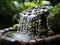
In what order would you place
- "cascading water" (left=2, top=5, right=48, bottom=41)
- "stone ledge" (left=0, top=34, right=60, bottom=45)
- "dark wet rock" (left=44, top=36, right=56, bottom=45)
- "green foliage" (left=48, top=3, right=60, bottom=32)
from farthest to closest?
"green foliage" (left=48, top=3, right=60, bottom=32), "cascading water" (left=2, top=5, right=48, bottom=41), "dark wet rock" (left=44, top=36, right=56, bottom=45), "stone ledge" (left=0, top=34, right=60, bottom=45)

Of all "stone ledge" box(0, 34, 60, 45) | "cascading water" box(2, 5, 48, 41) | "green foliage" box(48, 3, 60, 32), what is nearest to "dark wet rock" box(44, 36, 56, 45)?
"stone ledge" box(0, 34, 60, 45)

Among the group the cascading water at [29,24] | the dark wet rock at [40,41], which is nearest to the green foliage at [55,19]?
the cascading water at [29,24]

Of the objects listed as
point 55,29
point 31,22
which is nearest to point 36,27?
point 31,22

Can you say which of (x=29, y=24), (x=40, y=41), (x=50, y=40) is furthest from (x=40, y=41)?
(x=29, y=24)

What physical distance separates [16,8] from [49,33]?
323 cm

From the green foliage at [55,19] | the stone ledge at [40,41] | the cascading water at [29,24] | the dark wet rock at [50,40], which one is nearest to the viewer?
the stone ledge at [40,41]

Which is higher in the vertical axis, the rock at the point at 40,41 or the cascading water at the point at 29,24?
the cascading water at the point at 29,24

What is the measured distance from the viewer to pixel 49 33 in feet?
16.8

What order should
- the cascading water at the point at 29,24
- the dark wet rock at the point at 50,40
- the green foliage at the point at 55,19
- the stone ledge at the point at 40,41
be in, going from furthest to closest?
the green foliage at the point at 55,19
the cascading water at the point at 29,24
the dark wet rock at the point at 50,40
the stone ledge at the point at 40,41

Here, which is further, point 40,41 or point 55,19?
point 55,19

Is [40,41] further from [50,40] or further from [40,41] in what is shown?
[50,40]

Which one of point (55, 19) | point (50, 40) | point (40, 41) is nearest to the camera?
point (40, 41)

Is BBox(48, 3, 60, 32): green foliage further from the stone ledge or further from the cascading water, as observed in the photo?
the stone ledge

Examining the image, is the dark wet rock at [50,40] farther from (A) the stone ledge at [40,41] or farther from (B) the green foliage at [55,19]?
(B) the green foliage at [55,19]
